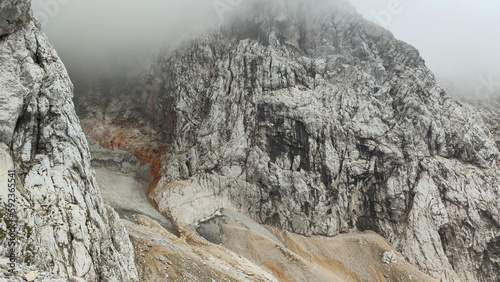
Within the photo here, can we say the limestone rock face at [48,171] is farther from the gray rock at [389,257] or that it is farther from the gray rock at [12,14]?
the gray rock at [389,257]

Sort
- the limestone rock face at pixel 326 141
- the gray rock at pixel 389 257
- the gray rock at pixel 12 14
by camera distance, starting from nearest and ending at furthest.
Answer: the gray rock at pixel 12 14, the gray rock at pixel 389 257, the limestone rock face at pixel 326 141

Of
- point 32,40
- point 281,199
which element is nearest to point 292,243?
point 281,199

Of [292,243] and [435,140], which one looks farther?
[435,140]

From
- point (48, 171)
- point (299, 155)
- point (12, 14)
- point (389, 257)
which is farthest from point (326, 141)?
point (12, 14)

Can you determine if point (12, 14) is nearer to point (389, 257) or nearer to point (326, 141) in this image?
point (326, 141)

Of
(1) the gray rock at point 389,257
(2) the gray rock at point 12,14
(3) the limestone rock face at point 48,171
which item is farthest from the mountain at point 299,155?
(2) the gray rock at point 12,14

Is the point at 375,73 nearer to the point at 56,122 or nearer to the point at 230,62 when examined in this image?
the point at 230,62

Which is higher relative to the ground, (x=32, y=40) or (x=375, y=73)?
(x=375, y=73)

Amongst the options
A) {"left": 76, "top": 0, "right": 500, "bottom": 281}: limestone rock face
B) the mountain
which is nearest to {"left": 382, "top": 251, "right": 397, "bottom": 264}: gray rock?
the mountain
